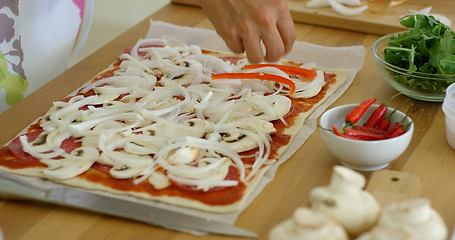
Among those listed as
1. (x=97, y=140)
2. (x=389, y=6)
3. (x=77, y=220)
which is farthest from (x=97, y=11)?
(x=77, y=220)

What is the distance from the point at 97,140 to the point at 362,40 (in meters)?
1.18

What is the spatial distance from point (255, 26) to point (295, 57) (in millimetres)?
519

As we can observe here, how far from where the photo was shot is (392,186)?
4.75 feet

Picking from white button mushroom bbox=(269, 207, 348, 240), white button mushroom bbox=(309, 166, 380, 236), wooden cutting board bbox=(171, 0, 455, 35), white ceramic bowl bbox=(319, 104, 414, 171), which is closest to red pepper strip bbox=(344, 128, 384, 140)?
white ceramic bowl bbox=(319, 104, 414, 171)

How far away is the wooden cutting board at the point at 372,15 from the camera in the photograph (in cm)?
246

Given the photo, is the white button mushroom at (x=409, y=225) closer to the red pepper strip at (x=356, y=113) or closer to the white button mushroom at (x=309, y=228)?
the white button mushroom at (x=309, y=228)

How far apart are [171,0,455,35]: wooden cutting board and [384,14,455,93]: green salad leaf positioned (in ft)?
1.44

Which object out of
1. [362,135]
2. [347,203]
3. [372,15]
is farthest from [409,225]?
[372,15]

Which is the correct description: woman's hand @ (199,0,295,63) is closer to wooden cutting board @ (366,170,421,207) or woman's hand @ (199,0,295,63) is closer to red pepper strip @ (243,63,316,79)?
red pepper strip @ (243,63,316,79)

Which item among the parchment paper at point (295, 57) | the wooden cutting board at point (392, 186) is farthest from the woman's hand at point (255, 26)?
the wooden cutting board at point (392, 186)

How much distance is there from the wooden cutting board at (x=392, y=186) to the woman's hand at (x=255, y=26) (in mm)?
516

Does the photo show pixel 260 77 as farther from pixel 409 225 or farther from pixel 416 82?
pixel 409 225

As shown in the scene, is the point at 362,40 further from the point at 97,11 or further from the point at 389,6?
the point at 97,11

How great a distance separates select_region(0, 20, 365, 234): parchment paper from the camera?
1.57m
